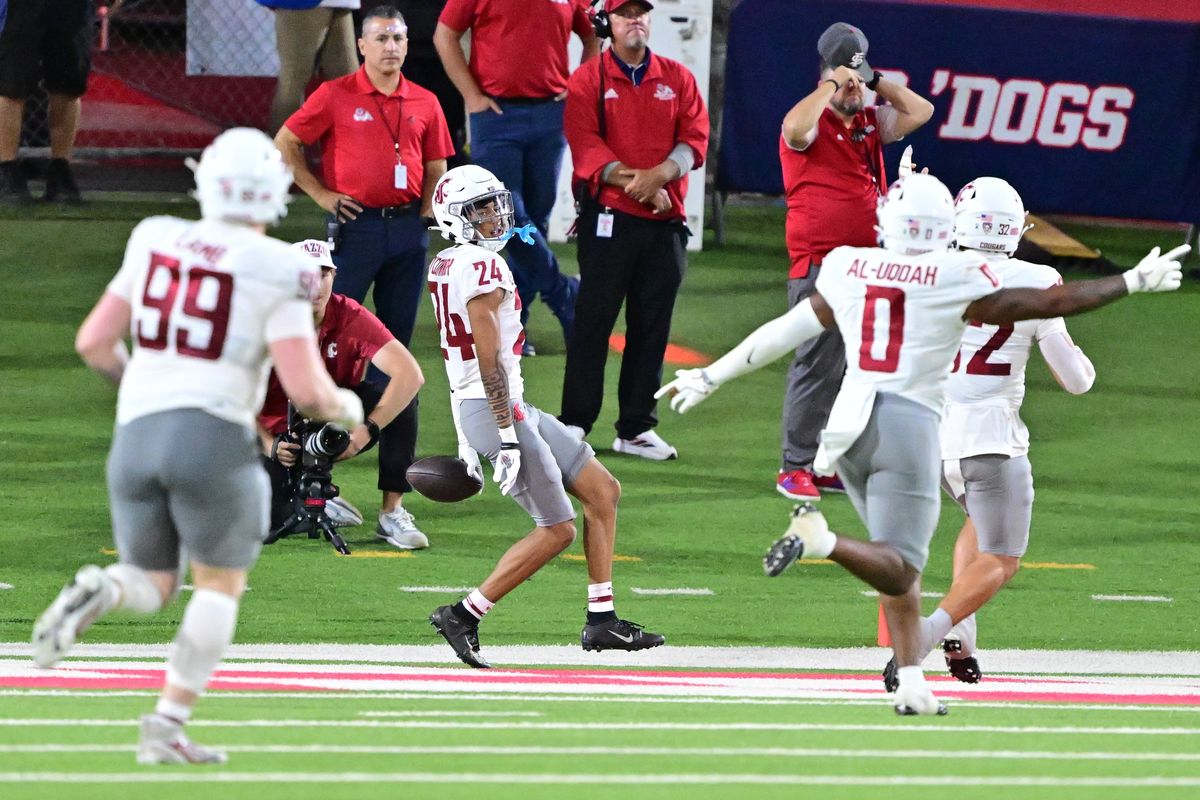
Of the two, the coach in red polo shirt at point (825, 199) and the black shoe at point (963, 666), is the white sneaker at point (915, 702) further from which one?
the coach in red polo shirt at point (825, 199)

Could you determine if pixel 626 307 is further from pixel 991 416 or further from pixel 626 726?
pixel 626 726

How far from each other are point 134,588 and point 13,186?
34.5 ft

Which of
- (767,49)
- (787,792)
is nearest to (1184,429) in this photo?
(767,49)

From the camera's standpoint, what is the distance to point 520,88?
11352 millimetres

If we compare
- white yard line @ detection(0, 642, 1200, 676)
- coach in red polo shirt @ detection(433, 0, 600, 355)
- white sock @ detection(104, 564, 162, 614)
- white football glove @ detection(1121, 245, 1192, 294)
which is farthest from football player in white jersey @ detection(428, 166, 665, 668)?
coach in red polo shirt @ detection(433, 0, 600, 355)

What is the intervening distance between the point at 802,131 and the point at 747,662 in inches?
120

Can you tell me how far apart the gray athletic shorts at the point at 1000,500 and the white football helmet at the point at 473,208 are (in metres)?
1.81

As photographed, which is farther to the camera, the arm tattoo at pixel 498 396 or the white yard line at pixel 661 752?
the arm tattoo at pixel 498 396

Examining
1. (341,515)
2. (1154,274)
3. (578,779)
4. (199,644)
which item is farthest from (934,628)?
(341,515)

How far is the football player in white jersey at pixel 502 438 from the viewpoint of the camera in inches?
296

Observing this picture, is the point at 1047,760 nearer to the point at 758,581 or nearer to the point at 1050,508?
the point at 758,581

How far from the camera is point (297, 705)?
6035mm

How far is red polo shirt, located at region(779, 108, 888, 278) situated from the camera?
32.7 feet

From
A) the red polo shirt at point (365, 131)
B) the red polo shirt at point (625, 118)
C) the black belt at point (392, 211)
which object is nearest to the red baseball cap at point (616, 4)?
the red polo shirt at point (625, 118)
